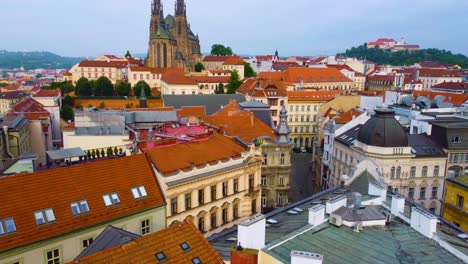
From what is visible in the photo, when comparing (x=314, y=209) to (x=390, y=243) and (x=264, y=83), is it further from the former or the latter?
(x=264, y=83)

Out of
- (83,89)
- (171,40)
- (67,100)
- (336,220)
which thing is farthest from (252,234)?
(171,40)

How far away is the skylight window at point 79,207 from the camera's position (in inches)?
1083

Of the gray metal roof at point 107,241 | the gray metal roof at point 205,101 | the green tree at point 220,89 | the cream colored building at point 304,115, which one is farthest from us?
the green tree at point 220,89

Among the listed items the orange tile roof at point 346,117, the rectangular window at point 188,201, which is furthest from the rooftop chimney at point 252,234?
the orange tile roof at point 346,117

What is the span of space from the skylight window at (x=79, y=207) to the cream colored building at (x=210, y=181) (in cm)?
628

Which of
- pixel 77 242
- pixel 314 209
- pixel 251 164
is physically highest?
pixel 314 209

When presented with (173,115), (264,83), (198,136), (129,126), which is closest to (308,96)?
(264,83)

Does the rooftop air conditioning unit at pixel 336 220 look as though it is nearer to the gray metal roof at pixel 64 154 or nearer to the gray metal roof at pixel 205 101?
the gray metal roof at pixel 64 154

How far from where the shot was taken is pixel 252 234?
56.9 feet

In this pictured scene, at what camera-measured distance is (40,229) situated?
2566 cm

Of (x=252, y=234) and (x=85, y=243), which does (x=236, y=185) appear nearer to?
(x=85, y=243)

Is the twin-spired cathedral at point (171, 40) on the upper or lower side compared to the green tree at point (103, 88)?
upper

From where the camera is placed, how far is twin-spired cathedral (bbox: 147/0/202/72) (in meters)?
157

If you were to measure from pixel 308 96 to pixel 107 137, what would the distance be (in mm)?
55582
